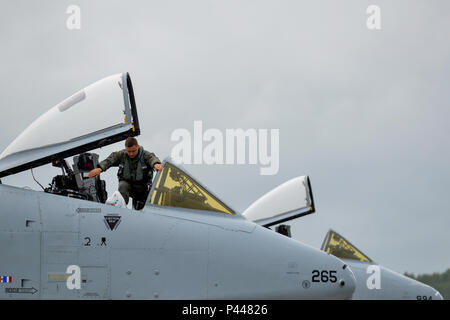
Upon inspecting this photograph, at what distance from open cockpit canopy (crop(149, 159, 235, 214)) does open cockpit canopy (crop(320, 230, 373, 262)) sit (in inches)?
493

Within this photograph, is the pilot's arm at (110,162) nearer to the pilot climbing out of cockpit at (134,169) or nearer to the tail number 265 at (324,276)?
the pilot climbing out of cockpit at (134,169)

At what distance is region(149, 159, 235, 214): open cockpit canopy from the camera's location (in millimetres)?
10102

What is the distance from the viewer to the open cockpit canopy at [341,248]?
2203 centimetres

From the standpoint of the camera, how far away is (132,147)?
11.1m

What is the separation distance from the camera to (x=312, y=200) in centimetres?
1834

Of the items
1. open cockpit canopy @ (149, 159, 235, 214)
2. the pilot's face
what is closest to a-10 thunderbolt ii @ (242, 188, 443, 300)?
the pilot's face

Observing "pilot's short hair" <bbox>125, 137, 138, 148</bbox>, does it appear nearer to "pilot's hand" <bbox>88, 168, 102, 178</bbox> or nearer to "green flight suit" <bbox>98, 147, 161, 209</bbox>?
"green flight suit" <bbox>98, 147, 161, 209</bbox>

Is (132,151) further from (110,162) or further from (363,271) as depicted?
(363,271)

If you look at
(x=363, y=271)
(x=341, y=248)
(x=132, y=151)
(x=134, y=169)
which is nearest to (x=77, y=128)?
(x=132, y=151)
